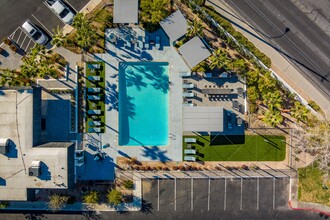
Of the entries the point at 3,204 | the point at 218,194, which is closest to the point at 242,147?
the point at 218,194

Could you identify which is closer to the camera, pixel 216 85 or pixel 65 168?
pixel 65 168

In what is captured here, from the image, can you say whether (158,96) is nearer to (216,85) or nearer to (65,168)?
(216,85)

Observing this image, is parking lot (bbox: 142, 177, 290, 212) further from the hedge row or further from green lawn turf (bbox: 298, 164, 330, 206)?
the hedge row

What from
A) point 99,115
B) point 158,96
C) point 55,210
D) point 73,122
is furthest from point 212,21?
point 55,210

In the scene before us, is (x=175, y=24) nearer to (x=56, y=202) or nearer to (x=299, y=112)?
(x=299, y=112)

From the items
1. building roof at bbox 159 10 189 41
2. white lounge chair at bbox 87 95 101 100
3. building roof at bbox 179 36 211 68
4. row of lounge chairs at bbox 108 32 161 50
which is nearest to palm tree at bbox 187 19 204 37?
building roof at bbox 159 10 189 41

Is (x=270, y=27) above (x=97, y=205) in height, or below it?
above

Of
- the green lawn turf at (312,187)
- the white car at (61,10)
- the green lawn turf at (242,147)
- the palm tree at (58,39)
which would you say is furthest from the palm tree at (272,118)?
the white car at (61,10)
